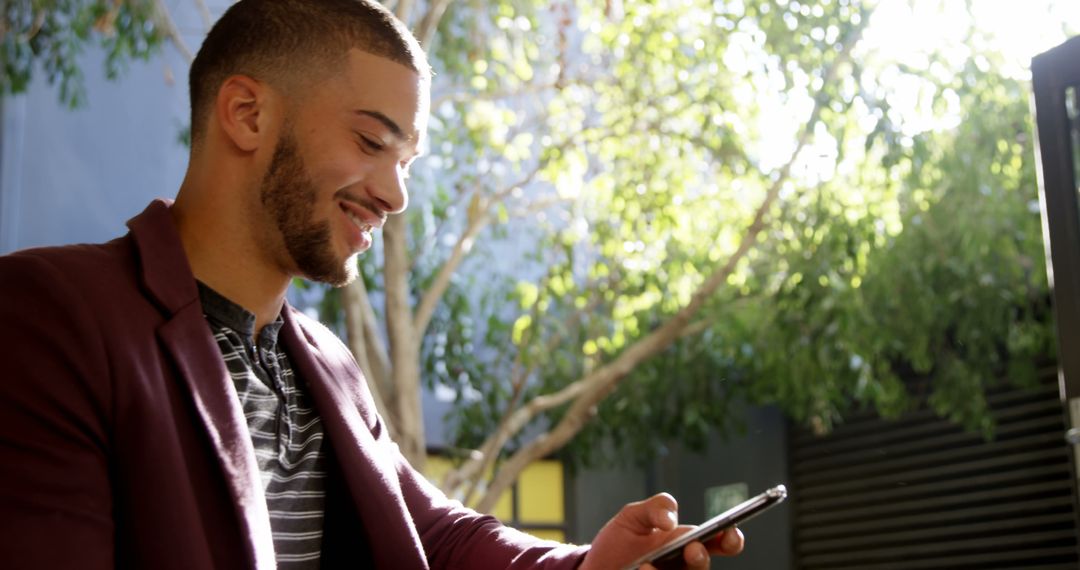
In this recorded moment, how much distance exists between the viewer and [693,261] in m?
7.07

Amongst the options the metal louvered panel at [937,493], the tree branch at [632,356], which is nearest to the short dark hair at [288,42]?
the tree branch at [632,356]

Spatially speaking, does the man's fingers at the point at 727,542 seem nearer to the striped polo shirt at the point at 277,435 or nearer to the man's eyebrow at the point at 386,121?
the striped polo shirt at the point at 277,435

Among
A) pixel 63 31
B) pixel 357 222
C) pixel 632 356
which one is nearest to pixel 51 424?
pixel 357 222

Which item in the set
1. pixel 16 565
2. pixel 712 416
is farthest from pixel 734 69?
pixel 16 565

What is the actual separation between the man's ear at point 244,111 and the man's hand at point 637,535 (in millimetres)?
648

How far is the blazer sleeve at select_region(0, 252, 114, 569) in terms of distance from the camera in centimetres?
128

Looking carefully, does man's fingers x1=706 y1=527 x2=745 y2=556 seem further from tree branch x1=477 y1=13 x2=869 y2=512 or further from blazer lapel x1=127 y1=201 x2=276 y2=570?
tree branch x1=477 y1=13 x2=869 y2=512

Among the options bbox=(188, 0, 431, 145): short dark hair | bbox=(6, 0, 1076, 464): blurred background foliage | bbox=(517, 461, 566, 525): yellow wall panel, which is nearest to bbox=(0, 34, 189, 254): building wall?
bbox=(6, 0, 1076, 464): blurred background foliage

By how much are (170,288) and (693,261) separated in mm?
5653

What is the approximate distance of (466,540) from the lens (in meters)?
1.77

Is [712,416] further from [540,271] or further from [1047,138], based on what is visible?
[1047,138]

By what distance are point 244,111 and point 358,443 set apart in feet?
1.46

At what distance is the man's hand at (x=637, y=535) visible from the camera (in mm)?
1534

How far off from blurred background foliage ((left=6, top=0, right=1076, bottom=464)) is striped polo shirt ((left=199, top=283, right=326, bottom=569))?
424 centimetres
